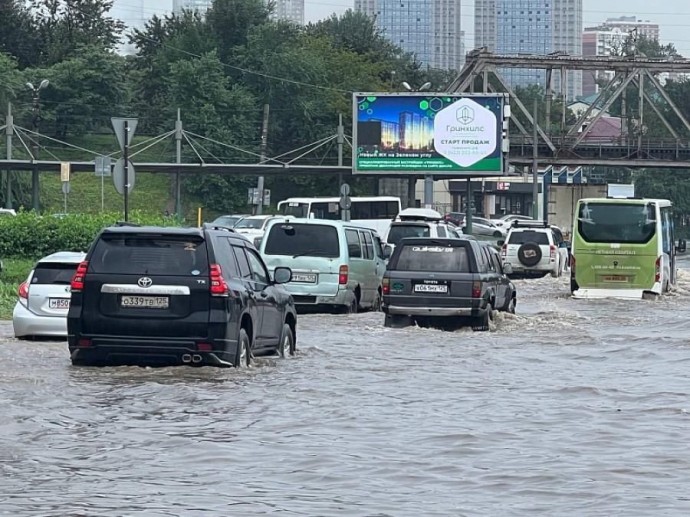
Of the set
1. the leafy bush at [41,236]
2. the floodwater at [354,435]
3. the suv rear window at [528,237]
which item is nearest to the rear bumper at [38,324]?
the floodwater at [354,435]

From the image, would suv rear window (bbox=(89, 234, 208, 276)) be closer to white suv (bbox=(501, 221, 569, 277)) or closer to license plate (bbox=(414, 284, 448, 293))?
license plate (bbox=(414, 284, 448, 293))

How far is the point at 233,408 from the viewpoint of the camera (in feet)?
42.9

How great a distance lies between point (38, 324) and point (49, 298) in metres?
0.37

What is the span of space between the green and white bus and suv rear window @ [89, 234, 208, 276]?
19.7m

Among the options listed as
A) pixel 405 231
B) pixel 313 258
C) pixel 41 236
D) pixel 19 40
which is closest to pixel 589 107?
pixel 405 231

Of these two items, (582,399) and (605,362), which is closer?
(582,399)

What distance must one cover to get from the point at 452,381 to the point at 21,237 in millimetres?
17523

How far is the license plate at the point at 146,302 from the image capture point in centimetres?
1484

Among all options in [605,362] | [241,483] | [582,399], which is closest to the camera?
[241,483]

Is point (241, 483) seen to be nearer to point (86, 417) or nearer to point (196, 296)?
point (86, 417)

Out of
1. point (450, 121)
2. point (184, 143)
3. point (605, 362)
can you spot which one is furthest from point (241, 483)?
point (184, 143)

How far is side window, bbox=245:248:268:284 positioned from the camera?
1653cm

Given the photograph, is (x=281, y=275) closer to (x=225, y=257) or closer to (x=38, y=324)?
(x=225, y=257)

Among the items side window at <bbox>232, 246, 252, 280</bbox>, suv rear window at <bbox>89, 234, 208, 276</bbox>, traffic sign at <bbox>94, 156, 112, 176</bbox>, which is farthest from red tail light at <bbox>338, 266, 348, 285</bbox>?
traffic sign at <bbox>94, 156, 112, 176</bbox>
